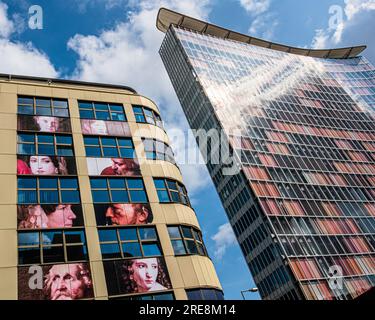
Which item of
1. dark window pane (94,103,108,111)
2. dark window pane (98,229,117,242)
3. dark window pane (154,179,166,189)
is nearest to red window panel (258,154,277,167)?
dark window pane (94,103,108,111)

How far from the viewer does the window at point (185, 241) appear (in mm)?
21812

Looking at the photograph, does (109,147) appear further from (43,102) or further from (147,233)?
(147,233)

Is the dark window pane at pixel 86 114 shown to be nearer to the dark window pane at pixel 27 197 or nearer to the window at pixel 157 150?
the window at pixel 157 150

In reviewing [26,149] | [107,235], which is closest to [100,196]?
[107,235]

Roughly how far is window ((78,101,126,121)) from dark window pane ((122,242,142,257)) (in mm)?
11168

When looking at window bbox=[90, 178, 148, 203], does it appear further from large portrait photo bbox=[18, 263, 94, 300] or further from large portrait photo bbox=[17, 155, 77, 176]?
large portrait photo bbox=[18, 263, 94, 300]

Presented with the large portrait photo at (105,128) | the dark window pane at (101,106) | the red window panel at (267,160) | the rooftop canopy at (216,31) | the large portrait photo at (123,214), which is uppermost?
the rooftop canopy at (216,31)

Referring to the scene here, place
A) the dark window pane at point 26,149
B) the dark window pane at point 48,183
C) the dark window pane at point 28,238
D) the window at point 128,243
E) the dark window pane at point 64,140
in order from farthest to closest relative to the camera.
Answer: the dark window pane at point 64,140 < the dark window pane at point 26,149 < the dark window pane at point 48,183 < the window at point 128,243 < the dark window pane at point 28,238

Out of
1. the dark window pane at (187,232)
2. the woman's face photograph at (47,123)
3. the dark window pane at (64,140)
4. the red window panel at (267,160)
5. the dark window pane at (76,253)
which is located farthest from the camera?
the red window panel at (267,160)

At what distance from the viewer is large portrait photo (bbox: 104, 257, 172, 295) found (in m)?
18.8

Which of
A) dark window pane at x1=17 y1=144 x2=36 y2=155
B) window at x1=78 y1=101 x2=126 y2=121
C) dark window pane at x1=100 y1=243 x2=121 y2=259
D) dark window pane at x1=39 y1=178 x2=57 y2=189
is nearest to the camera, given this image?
dark window pane at x1=100 y1=243 x2=121 y2=259

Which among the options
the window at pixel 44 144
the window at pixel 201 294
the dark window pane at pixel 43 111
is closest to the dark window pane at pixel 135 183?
the window at pixel 44 144

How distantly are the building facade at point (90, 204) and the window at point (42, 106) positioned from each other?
0.23 feet

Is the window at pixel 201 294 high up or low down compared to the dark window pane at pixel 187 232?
down
